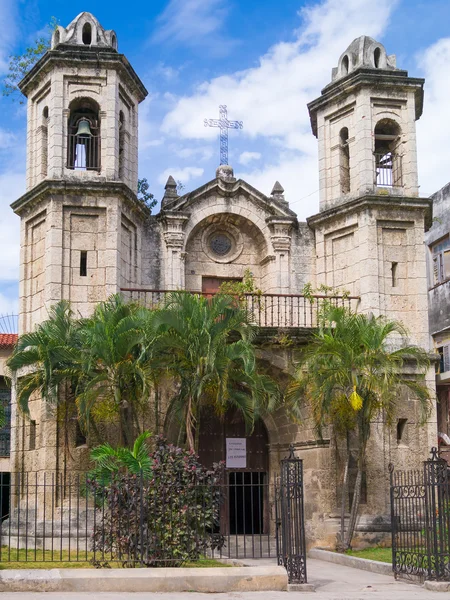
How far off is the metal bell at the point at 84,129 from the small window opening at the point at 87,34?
1918 millimetres

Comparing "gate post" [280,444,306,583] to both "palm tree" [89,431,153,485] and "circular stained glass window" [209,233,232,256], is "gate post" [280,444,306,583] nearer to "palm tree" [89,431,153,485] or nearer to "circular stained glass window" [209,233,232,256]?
"palm tree" [89,431,153,485]

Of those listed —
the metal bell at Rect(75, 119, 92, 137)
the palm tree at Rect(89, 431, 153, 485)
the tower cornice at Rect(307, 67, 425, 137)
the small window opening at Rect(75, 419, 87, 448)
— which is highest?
the tower cornice at Rect(307, 67, 425, 137)

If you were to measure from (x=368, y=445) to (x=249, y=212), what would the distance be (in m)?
6.34

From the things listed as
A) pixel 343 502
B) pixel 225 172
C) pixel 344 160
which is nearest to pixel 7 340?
pixel 225 172

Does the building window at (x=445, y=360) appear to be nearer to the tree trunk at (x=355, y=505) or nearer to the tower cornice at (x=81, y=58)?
the tree trunk at (x=355, y=505)

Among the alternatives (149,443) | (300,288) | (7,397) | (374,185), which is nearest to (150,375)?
(149,443)

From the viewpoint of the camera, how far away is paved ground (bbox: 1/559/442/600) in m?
12.4

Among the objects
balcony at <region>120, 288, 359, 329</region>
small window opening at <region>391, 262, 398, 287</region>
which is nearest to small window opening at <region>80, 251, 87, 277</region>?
balcony at <region>120, 288, 359, 329</region>

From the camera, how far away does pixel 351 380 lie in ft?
62.1

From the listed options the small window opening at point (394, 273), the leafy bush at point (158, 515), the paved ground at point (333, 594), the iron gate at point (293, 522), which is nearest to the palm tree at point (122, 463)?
the leafy bush at point (158, 515)

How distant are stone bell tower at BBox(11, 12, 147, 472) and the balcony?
1.90ft

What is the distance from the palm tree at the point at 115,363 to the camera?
17891 millimetres

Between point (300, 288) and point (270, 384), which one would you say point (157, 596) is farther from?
point (300, 288)

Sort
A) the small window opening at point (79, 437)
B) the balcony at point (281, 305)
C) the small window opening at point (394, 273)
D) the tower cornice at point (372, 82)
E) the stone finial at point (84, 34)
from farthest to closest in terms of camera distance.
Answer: the tower cornice at point (372, 82) → the small window opening at point (394, 273) → the stone finial at point (84, 34) → the balcony at point (281, 305) → the small window opening at point (79, 437)
